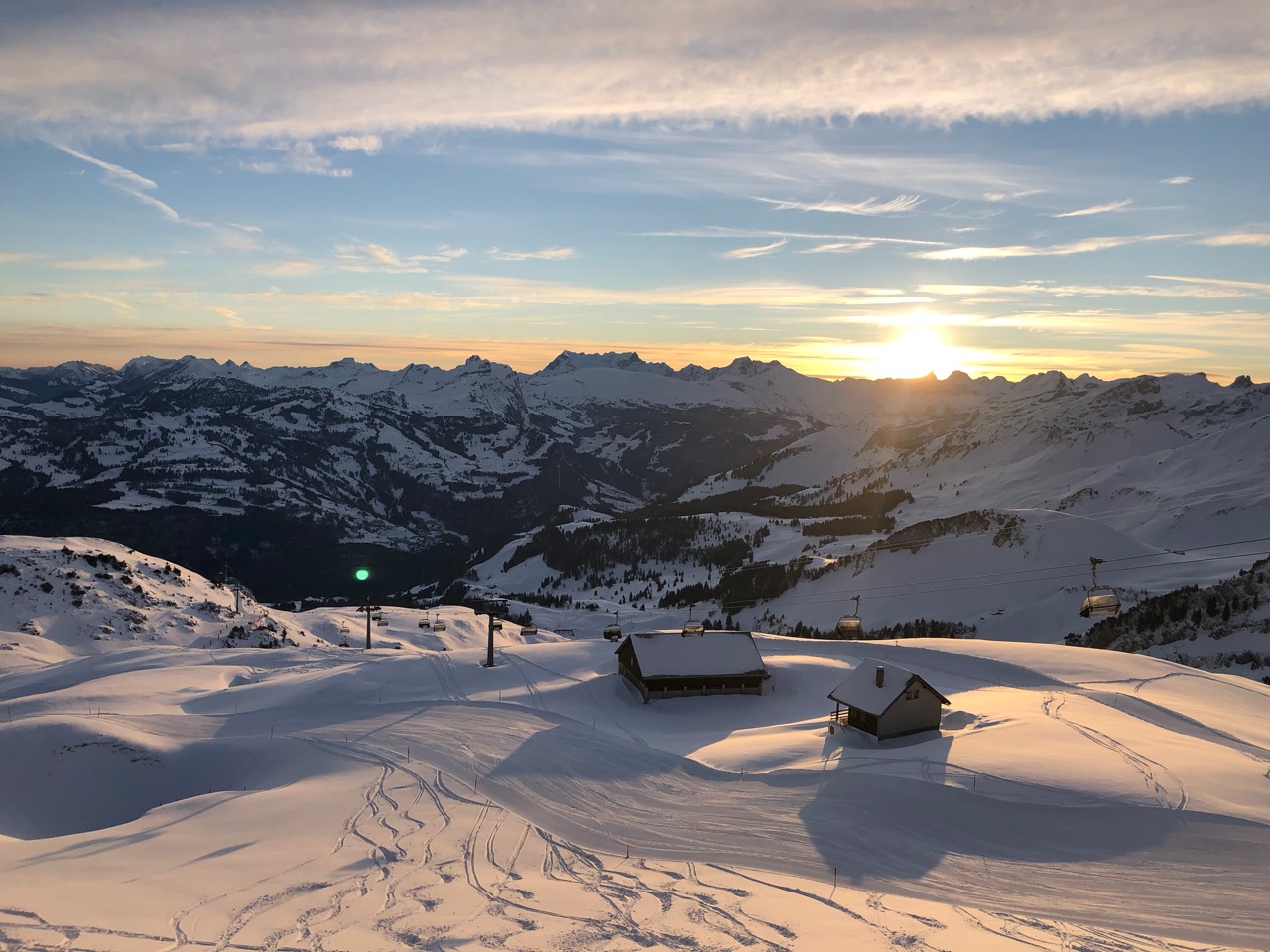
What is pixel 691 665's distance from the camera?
4781 centimetres

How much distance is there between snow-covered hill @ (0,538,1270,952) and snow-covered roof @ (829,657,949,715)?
69.3 inches

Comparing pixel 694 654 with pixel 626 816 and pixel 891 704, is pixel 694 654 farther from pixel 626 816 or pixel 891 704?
pixel 626 816

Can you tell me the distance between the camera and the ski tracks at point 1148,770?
2519 centimetres

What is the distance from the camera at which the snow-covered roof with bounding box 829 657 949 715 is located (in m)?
35.7

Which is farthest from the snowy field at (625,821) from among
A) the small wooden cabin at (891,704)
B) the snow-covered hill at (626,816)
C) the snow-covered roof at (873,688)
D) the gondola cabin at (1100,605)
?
the gondola cabin at (1100,605)

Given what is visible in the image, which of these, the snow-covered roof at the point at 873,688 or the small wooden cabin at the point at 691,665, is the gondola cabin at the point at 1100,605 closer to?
the snow-covered roof at the point at 873,688

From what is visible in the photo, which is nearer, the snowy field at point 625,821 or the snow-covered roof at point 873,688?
the snowy field at point 625,821

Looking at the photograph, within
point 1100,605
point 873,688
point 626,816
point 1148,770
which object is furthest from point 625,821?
point 1100,605

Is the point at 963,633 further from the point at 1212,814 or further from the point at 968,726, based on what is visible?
the point at 1212,814

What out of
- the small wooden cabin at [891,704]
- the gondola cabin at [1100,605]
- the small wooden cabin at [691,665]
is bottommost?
the small wooden cabin at [691,665]

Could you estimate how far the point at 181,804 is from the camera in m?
26.5

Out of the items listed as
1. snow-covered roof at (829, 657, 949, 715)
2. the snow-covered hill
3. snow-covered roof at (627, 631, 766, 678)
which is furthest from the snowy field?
snow-covered roof at (627, 631, 766, 678)

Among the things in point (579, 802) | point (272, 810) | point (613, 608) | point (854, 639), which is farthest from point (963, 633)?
point (272, 810)

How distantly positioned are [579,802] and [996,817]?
14.8 metres
